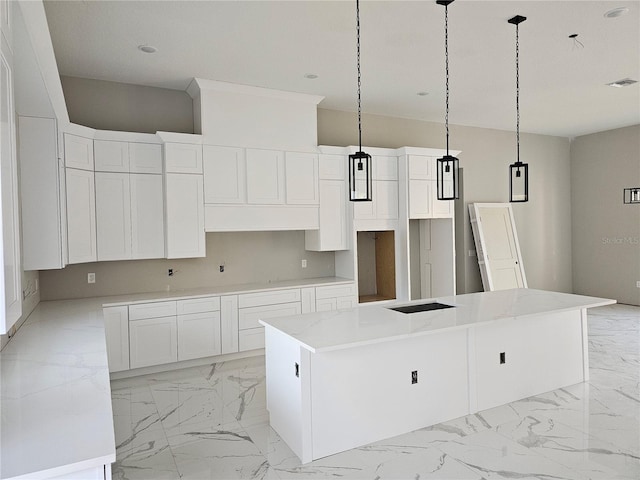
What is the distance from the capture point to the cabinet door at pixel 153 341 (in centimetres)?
434

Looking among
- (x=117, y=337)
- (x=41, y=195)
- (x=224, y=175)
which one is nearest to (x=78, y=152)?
(x=41, y=195)

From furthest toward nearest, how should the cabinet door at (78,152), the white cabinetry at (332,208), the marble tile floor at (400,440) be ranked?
1. the white cabinetry at (332,208)
2. the cabinet door at (78,152)
3. the marble tile floor at (400,440)

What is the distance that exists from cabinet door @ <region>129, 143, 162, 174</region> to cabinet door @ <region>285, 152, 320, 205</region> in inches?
56.0

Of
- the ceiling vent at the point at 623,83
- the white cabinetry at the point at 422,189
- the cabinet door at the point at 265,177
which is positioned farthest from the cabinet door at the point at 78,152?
the ceiling vent at the point at 623,83

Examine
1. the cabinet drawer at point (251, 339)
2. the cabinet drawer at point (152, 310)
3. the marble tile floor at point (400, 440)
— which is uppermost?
the cabinet drawer at point (152, 310)

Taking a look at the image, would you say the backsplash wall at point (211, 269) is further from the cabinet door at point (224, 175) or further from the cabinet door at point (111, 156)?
the cabinet door at point (111, 156)

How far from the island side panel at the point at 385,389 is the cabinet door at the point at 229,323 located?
2.18m

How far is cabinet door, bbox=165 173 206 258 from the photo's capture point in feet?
15.0

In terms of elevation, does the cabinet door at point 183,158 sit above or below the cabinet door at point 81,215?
above

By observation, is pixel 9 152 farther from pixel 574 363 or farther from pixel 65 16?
pixel 574 363

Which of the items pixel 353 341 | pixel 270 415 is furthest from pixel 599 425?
pixel 270 415

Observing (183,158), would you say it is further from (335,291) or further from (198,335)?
(335,291)

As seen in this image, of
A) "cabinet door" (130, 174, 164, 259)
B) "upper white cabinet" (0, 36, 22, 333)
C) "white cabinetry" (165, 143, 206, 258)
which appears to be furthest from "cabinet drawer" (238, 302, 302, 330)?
"upper white cabinet" (0, 36, 22, 333)

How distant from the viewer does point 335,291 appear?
5438 mm
